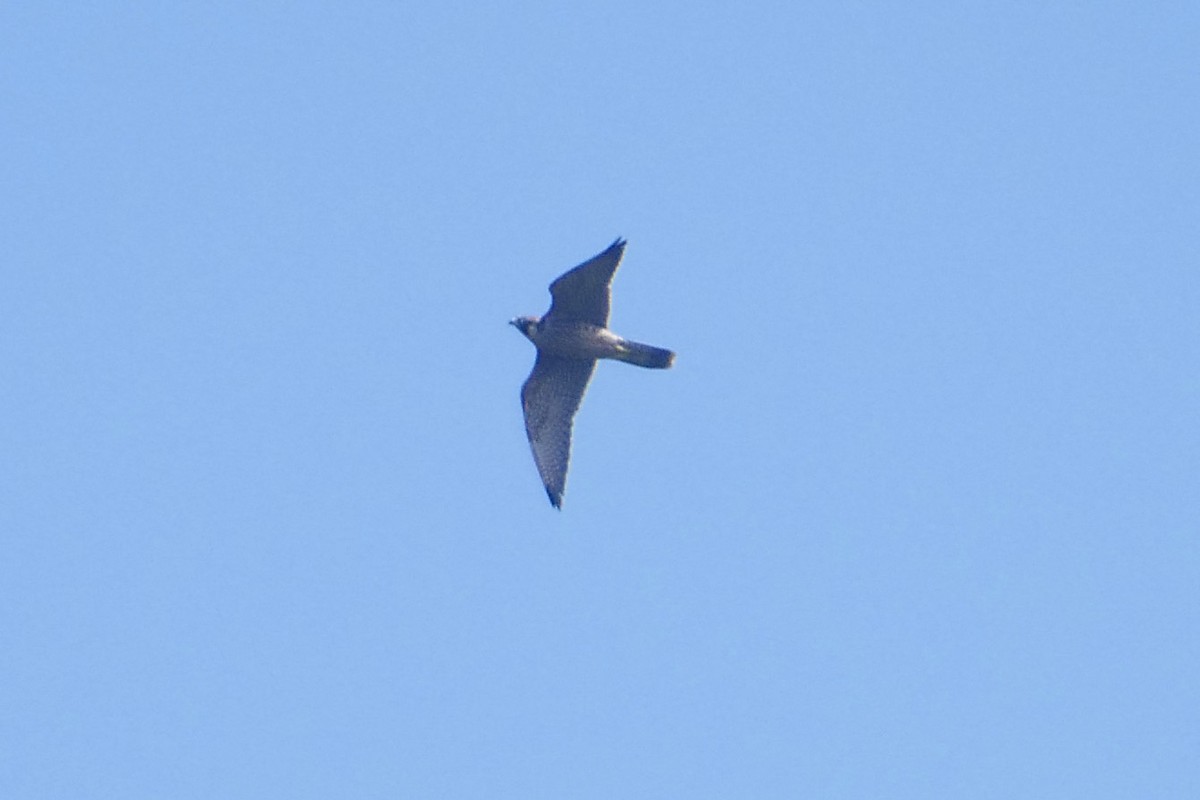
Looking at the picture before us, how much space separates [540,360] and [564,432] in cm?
76

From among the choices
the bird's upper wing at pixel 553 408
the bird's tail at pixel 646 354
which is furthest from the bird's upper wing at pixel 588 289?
the bird's upper wing at pixel 553 408

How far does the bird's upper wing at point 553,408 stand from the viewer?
21406 mm

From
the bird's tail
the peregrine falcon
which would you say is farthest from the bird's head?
the bird's tail

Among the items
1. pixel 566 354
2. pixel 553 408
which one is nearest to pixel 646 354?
pixel 566 354

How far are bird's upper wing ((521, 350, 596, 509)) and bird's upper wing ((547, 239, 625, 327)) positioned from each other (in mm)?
855

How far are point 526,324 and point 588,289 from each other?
4.20ft

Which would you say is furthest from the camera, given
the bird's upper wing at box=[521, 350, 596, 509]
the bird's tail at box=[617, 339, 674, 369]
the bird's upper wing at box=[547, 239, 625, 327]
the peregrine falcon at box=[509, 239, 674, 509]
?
the bird's upper wing at box=[521, 350, 596, 509]

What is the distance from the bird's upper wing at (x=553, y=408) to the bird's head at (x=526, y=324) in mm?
276

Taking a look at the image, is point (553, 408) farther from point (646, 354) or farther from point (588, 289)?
point (588, 289)

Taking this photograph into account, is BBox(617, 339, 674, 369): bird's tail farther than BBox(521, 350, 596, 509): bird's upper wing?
No

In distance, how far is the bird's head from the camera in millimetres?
21156

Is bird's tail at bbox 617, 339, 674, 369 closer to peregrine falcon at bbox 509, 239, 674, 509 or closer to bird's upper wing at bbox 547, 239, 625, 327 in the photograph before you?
peregrine falcon at bbox 509, 239, 674, 509

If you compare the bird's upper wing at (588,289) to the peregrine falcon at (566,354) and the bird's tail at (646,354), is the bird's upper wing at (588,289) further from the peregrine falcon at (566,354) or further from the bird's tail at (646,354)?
the bird's tail at (646,354)

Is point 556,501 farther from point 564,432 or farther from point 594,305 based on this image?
point 594,305
